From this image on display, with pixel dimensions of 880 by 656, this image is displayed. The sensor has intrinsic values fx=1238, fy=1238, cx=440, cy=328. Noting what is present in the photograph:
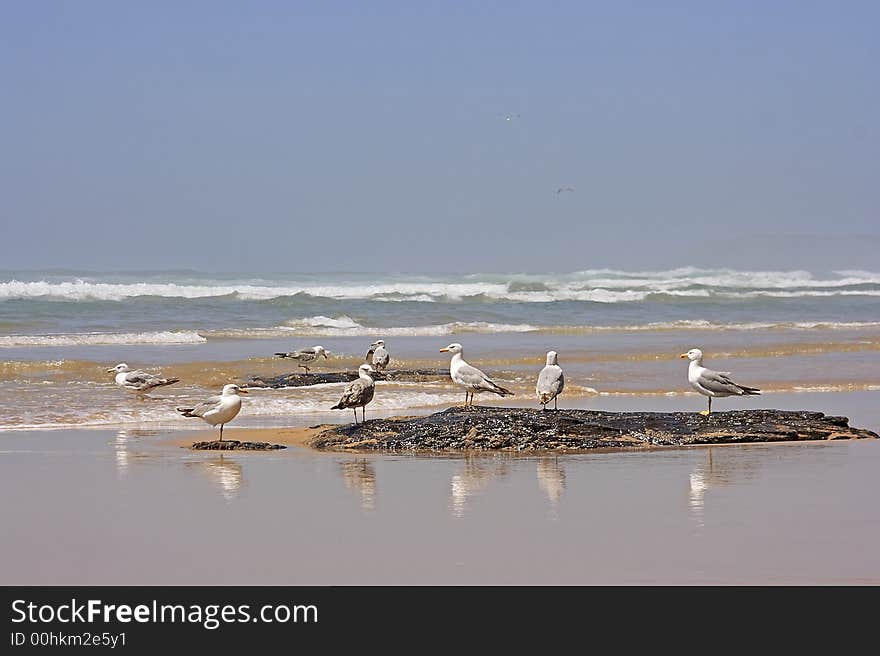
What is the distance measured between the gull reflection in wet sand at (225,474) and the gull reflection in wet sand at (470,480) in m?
1.29

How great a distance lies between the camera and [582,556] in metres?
5.53

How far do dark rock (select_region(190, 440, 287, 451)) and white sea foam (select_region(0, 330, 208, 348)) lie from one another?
1284cm

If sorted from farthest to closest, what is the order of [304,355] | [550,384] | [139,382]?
[304,355] → [139,382] → [550,384]

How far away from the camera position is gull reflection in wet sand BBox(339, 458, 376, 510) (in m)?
6.91

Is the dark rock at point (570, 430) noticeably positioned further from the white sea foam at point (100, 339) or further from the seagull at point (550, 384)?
the white sea foam at point (100, 339)

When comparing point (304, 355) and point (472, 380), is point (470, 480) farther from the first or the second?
point (304, 355)

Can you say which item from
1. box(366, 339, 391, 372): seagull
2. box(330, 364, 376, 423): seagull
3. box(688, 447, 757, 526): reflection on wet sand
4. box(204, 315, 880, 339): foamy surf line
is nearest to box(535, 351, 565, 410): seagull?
box(330, 364, 376, 423): seagull

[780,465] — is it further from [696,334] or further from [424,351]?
[696,334]

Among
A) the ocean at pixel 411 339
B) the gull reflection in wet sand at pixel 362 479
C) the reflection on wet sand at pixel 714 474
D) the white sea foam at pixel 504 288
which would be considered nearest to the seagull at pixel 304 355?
the ocean at pixel 411 339

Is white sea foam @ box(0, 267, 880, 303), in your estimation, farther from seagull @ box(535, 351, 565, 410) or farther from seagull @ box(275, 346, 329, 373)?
seagull @ box(535, 351, 565, 410)

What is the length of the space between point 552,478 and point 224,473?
2.12 m

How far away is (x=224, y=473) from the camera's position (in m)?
8.01

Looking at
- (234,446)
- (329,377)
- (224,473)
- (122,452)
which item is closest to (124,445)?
(122,452)

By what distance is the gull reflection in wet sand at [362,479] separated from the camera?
6.91 m
